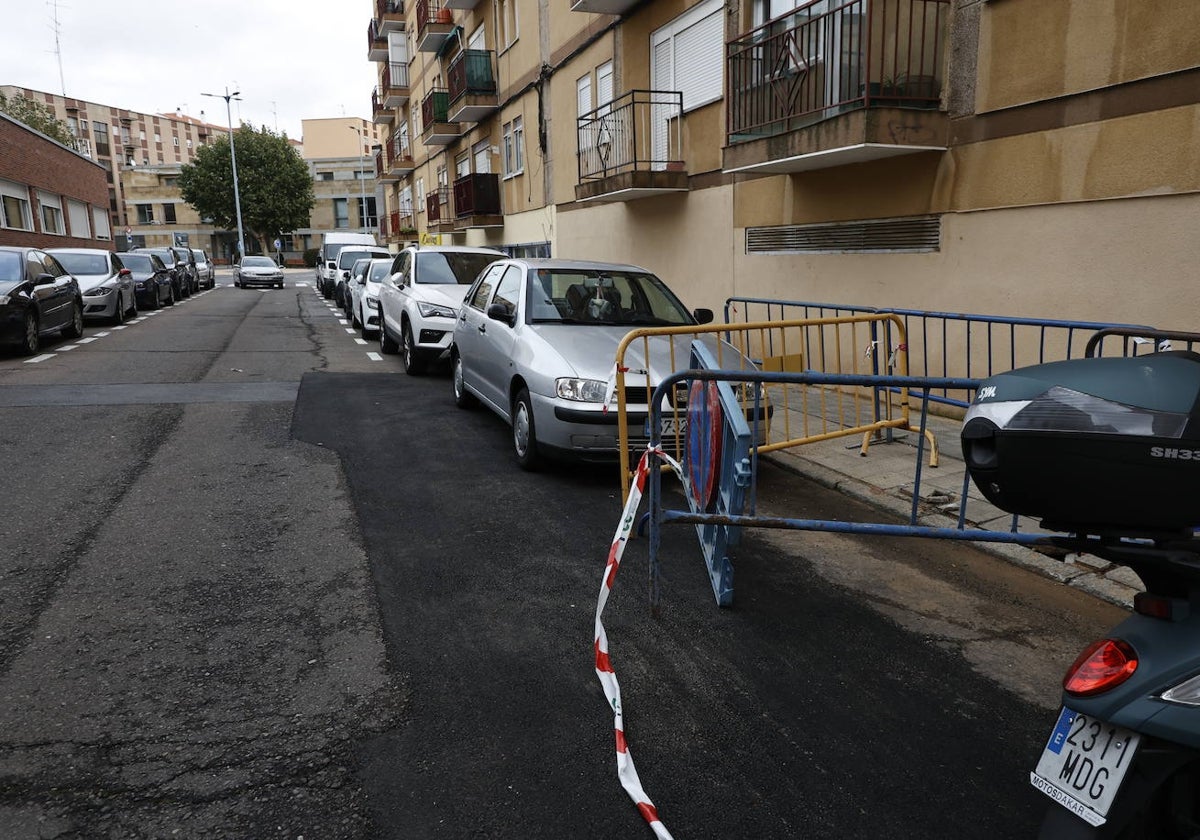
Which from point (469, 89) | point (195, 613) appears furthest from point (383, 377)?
point (469, 89)

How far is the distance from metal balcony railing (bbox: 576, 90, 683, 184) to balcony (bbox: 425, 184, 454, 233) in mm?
14939

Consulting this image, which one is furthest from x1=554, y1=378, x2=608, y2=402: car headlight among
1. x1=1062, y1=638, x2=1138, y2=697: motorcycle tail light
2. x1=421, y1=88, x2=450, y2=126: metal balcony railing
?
x1=421, y1=88, x2=450, y2=126: metal balcony railing

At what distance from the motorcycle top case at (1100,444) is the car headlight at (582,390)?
417 centimetres

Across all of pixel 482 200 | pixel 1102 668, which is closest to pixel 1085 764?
pixel 1102 668

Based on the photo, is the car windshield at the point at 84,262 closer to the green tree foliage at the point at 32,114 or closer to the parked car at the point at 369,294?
the parked car at the point at 369,294

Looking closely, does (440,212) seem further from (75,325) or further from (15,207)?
(75,325)

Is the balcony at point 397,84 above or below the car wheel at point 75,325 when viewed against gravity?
above

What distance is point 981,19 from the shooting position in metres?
8.14

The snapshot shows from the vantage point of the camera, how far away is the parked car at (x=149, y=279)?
22.0 meters

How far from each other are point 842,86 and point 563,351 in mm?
4980

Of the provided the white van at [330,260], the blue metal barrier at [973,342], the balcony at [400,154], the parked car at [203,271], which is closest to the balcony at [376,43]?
the balcony at [400,154]

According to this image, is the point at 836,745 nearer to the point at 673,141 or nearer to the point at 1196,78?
the point at 1196,78

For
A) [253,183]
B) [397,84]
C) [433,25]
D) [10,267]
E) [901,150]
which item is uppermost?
[397,84]

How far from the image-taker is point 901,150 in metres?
8.67
